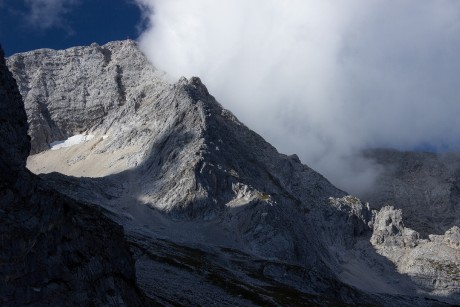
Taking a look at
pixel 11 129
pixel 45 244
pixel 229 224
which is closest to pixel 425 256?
pixel 229 224

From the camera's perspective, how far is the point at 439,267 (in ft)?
597

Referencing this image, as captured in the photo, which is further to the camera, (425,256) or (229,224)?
(425,256)

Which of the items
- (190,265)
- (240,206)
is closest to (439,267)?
(240,206)

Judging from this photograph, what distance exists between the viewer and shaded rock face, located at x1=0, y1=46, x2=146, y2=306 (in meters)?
37.3

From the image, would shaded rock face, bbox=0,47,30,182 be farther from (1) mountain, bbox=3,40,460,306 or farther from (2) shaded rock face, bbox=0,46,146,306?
(1) mountain, bbox=3,40,460,306

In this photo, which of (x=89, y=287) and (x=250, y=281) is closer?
(x=89, y=287)

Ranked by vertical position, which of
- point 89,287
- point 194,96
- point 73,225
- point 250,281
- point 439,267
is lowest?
point 89,287

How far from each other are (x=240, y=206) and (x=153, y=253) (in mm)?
57244

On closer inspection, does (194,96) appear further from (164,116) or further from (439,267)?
(439,267)

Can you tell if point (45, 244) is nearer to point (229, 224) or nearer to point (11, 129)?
point (11, 129)

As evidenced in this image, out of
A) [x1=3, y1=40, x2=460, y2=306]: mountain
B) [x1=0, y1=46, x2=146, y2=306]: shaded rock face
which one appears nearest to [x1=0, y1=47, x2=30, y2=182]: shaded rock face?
[x1=0, y1=46, x2=146, y2=306]: shaded rock face

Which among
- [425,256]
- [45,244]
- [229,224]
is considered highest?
[425,256]

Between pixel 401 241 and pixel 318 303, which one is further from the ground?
pixel 401 241

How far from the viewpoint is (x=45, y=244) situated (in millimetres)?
39688
